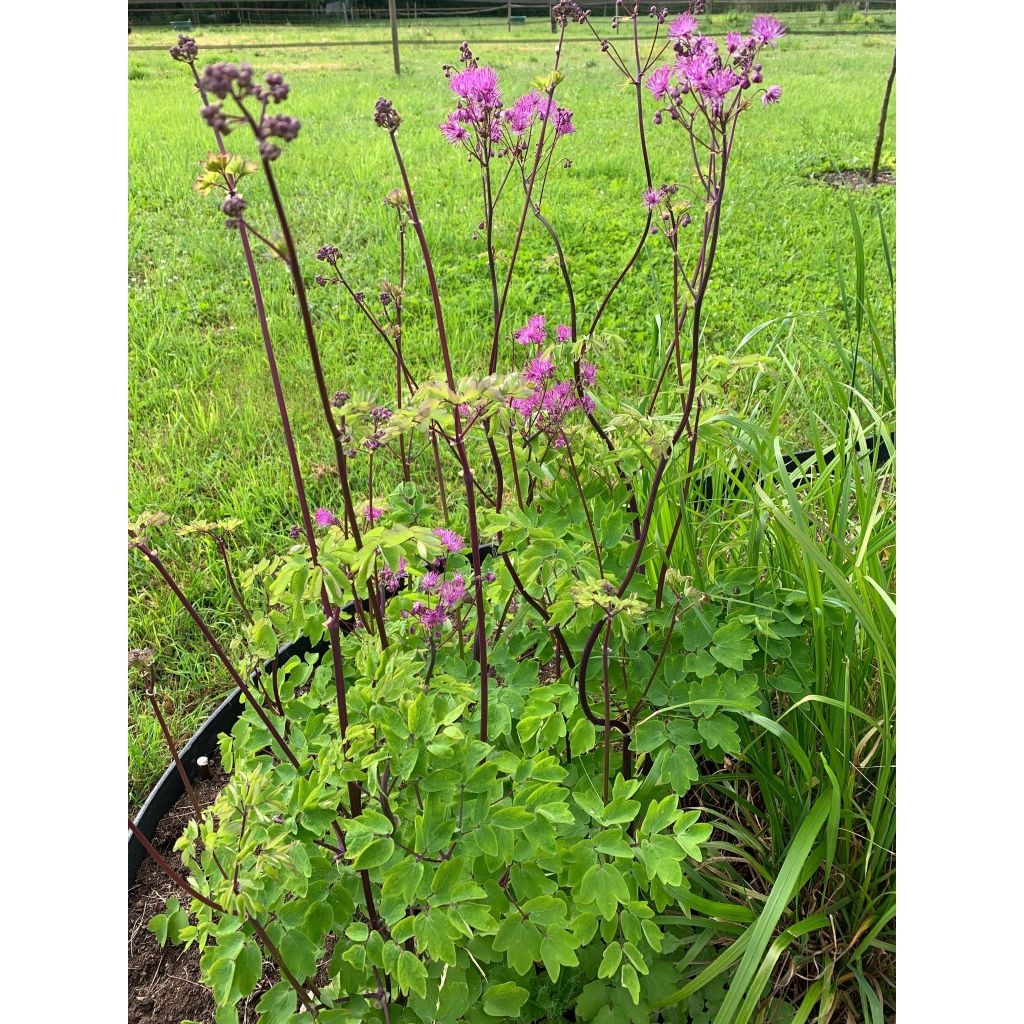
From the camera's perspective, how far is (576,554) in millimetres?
1348

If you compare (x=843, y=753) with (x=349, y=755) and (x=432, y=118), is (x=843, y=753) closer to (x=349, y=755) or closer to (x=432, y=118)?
(x=349, y=755)

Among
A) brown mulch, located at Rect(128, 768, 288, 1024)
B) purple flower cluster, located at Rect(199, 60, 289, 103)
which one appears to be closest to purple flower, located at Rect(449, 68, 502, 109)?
purple flower cluster, located at Rect(199, 60, 289, 103)

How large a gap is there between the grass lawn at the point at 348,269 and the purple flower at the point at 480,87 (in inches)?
14.3

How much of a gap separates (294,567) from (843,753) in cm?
92

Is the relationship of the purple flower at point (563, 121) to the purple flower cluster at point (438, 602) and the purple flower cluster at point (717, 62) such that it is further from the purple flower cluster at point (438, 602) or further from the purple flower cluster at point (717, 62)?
the purple flower cluster at point (438, 602)

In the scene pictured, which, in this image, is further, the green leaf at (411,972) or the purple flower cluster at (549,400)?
the purple flower cluster at (549,400)

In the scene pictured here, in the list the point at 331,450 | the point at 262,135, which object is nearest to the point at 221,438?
the point at 331,450

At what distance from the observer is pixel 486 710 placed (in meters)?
1.18

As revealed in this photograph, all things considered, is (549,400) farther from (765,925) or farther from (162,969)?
(162,969)

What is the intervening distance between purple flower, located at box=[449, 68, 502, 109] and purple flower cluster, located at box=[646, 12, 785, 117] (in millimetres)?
247

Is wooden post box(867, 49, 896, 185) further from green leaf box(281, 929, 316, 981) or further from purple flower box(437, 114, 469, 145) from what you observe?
green leaf box(281, 929, 316, 981)

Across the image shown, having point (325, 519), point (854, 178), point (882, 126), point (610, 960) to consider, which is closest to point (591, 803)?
point (610, 960)

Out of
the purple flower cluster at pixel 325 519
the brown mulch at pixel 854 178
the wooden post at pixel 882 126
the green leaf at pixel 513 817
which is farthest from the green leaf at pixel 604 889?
the brown mulch at pixel 854 178

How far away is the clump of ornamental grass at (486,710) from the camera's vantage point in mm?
1021
